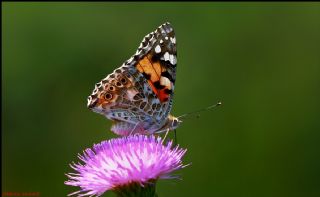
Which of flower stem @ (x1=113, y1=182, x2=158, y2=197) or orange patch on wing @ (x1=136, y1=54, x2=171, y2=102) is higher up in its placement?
orange patch on wing @ (x1=136, y1=54, x2=171, y2=102)

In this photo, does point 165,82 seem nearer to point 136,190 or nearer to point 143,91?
point 143,91

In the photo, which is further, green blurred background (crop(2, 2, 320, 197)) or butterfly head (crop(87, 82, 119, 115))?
green blurred background (crop(2, 2, 320, 197))

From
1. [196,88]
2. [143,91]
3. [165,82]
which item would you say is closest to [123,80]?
[143,91]

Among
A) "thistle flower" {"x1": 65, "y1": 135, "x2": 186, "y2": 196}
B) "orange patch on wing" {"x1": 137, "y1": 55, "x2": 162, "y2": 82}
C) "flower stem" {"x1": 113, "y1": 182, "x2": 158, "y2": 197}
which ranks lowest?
"flower stem" {"x1": 113, "y1": 182, "x2": 158, "y2": 197}

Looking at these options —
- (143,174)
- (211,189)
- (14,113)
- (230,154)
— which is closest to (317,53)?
(230,154)

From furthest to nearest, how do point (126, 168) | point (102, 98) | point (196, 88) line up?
point (196, 88), point (102, 98), point (126, 168)

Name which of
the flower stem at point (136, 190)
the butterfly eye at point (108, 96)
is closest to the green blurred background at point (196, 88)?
the butterfly eye at point (108, 96)

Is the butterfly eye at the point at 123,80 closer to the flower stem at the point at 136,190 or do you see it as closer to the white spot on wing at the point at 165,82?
the white spot on wing at the point at 165,82

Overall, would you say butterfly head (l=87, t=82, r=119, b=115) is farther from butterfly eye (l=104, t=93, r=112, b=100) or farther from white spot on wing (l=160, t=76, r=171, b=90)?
white spot on wing (l=160, t=76, r=171, b=90)

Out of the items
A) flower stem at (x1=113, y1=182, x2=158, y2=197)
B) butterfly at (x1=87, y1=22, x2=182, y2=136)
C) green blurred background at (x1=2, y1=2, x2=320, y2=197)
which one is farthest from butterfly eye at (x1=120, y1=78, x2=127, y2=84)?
green blurred background at (x1=2, y1=2, x2=320, y2=197)
